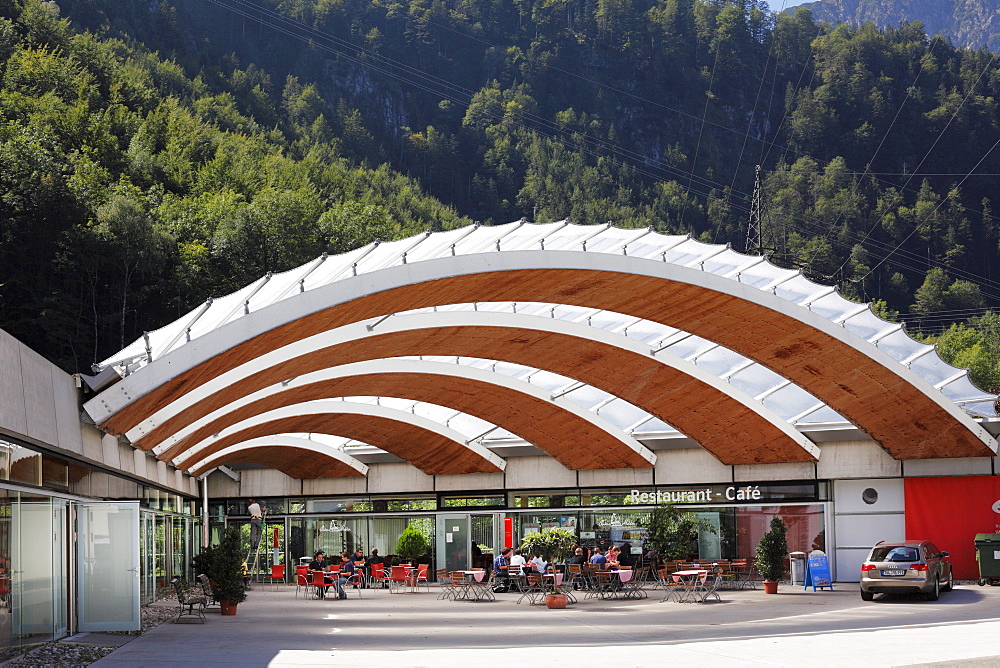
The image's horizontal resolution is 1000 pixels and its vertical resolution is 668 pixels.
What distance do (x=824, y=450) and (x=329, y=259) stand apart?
15.6 meters

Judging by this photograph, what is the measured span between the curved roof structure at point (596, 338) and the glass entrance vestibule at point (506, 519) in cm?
156

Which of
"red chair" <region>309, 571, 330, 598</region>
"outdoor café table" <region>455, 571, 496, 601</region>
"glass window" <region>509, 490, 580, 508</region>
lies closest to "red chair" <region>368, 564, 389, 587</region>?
"red chair" <region>309, 571, 330, 598</region>

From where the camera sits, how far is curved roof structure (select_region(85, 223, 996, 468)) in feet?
49.9

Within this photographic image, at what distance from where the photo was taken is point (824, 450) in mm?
27672

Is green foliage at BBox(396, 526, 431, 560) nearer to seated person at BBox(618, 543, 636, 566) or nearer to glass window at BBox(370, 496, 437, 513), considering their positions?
glass window at BBox(370, 496, 437, 513)

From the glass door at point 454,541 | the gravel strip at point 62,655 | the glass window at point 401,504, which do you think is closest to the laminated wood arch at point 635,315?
the gravel strip at point 62,655

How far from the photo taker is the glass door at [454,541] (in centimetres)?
3281

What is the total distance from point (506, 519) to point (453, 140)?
73.1m

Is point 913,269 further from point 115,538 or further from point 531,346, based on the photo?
point 115,538

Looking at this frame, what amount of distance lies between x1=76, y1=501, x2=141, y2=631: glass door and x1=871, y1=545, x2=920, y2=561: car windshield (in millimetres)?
14110

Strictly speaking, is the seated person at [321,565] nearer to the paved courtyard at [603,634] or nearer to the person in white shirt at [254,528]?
the person in white shirt at [254,528]

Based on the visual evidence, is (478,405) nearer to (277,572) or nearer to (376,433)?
(376,433)

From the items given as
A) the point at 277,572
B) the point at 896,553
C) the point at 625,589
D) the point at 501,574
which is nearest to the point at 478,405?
the point at 501,574

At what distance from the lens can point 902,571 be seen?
21.5m
